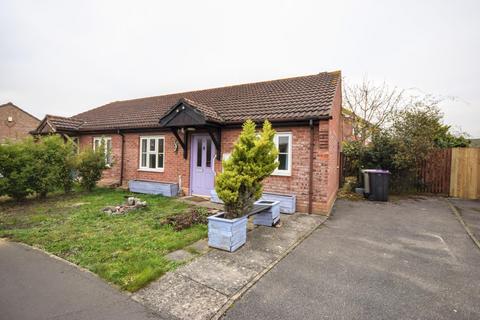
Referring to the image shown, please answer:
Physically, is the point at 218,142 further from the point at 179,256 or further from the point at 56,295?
the point at 56,295

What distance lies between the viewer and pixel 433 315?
9.09ft

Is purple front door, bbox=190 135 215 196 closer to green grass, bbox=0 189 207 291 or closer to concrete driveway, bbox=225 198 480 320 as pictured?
green grass, bbox=0 189 207 291

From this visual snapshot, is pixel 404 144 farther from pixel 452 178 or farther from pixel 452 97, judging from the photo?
pixel 452 97

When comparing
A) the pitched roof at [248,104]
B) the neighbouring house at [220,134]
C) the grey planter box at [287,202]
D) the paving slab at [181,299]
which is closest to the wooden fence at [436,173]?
the neighbouring house at [220,134]

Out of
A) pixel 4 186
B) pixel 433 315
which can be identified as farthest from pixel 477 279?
pixel 4 186

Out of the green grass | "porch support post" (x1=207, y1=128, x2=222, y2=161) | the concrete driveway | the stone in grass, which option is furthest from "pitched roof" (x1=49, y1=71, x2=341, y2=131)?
the stone in grass

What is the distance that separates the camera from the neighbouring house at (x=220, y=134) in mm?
7438

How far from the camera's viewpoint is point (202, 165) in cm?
977

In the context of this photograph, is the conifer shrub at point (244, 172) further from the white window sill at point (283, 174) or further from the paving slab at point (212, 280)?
the white window sill at point (283, 174)

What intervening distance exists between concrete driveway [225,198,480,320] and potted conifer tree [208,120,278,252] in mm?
1105

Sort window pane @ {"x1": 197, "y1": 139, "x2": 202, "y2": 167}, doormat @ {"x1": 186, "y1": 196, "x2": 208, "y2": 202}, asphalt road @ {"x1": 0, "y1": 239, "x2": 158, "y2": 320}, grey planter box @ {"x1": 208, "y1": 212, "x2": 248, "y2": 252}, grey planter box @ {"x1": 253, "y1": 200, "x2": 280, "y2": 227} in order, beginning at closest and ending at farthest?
1. asphalt road @ {"x1": 0, "y1": 239, "x2": 158, "y2": 320}
2. grey planter box @ {"x1": 208, "y1": 212, "x2": 248, "y2": 252}
3. grey planter box @ {"x1": 253, "y1": 200, "x2": 280, "y2": 227}
4. doormat @ {"x1": 186, "y1": 196, "x2": 208, "y2": 202}
5. window pane @ {"x1": 197, "y1": 139, "x2": 202, "y2": 167}

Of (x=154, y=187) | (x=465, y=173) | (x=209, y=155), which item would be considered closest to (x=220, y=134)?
(x=209, y=155)

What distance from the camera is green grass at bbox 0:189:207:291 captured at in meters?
3.76

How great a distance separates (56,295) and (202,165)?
274 inches
